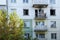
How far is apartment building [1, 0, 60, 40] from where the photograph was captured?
43938 millimetres

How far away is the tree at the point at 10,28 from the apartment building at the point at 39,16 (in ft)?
33.7

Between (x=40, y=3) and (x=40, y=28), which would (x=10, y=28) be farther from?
(x=40, y=3)

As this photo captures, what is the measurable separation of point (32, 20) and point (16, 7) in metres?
3.58

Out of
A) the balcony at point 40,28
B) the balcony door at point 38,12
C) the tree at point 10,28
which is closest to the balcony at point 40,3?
the balcony door at point 38,12

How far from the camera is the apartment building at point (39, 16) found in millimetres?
43938

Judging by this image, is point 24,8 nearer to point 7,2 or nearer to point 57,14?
point 7,2

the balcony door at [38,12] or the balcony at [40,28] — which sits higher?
Result: the balcony door at [38,12]

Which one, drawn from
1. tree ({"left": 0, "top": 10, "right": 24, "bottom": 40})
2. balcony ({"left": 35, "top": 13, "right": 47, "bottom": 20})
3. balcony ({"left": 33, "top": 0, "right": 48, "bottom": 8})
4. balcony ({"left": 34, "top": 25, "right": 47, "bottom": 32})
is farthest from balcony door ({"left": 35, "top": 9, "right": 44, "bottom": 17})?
tree ({"left": 0, "top": 10, "right": 24, "bottom": 40})

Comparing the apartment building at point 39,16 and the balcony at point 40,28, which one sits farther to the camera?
the apartment building at point 39,16

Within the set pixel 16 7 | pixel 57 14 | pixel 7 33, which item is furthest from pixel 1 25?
pixel 57 14

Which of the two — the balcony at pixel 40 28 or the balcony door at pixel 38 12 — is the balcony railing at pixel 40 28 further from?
the balcony door at pixel 38 12

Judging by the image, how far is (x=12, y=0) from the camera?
1757 inches

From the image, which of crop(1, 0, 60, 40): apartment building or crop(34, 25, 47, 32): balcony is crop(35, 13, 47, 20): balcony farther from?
crop(34, 25, 47, 32): balcony

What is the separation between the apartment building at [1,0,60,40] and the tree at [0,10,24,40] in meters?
10.3
